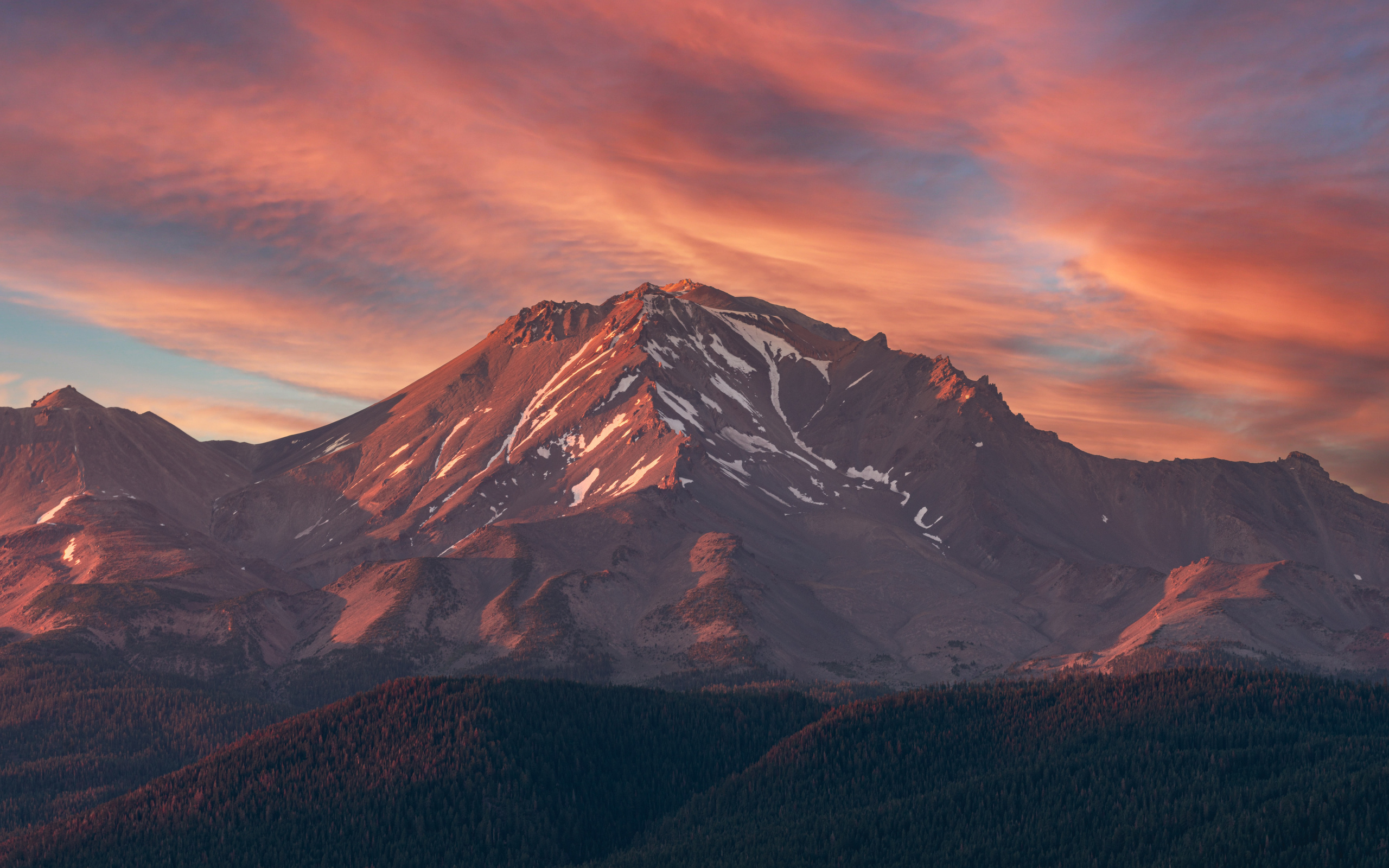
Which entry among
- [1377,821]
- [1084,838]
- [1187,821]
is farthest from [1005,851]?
[1377,821]

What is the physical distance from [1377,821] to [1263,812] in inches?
587

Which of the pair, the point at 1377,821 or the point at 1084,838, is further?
the point at 1084,838

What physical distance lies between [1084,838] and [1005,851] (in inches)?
476

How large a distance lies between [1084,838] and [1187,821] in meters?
15.6

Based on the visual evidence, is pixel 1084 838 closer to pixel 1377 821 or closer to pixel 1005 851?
pixel 1005 851

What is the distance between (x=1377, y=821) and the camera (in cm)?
18550

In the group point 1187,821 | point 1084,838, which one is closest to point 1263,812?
point 1187,821

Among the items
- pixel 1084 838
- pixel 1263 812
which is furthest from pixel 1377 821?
pixel 1084 838

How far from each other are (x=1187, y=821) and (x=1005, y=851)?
90.6 ft

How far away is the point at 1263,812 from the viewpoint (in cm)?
19338

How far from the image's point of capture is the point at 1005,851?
199 m

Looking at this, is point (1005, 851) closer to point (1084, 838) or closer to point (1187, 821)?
point (1084, 838)

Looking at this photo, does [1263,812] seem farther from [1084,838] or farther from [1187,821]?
[1084,838]

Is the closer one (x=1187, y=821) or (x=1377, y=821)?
(x=1377, y=821)
